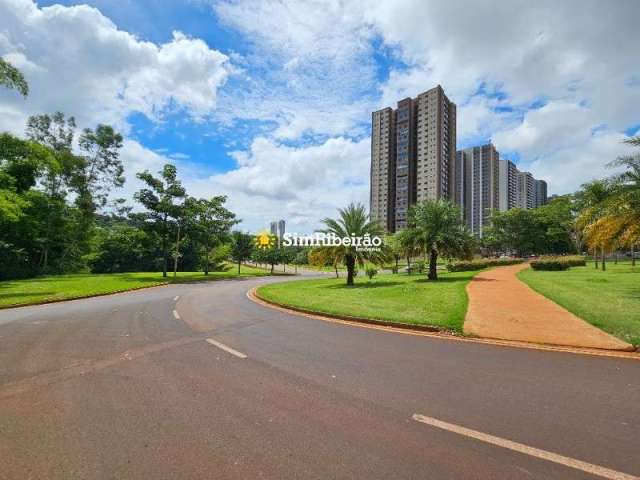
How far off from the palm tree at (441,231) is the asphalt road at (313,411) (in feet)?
48.8

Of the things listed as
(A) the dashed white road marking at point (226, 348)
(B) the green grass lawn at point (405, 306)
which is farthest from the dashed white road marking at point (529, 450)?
(B) the green grass lawn at point (405, 306)

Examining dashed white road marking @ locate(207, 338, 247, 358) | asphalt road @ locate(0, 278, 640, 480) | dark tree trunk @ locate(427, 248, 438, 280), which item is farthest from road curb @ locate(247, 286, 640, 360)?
dark tree trunk @ locate(427, 248, 438, 280)

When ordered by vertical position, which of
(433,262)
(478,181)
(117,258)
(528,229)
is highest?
(478,181)

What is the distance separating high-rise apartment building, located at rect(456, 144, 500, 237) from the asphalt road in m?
121

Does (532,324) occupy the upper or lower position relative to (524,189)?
lower

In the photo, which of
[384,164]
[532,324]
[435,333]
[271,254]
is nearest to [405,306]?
[435,333]

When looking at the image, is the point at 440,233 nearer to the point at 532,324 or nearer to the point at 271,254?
the point at 532,324

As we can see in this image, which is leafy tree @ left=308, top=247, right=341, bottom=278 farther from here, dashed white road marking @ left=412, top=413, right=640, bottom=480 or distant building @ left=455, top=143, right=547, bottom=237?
distant building @ left=455, top=143, right=547, bottom=237

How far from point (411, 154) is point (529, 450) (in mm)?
114775

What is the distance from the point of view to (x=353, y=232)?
23250 millimetres

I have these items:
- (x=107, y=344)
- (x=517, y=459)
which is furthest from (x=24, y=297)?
(x=517, y=459)

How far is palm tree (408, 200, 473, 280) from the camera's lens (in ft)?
72.1

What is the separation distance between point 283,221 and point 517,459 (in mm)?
115639

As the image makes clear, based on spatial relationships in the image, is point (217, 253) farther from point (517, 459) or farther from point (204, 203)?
point (517, 459)
